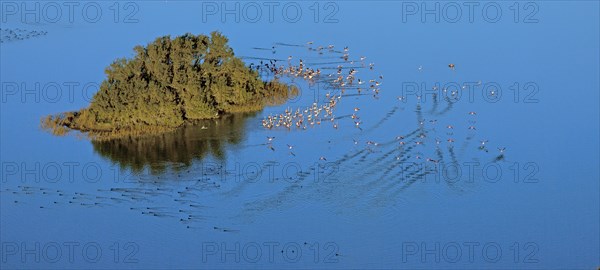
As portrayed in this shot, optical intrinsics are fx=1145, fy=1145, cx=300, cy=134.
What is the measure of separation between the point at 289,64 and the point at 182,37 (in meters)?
6.62

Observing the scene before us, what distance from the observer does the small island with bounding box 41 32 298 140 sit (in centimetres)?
4062

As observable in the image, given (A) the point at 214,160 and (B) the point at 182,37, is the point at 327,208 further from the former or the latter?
(B) the point at 182,37

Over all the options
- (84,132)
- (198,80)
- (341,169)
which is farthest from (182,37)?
(341,169)

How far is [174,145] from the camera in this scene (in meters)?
39.9

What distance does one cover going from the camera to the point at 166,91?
4131 centimetres

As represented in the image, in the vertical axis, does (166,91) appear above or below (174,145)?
above

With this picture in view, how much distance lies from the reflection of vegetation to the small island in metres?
0.49

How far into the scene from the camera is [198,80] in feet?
139

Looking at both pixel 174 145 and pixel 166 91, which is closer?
pixel 174 145

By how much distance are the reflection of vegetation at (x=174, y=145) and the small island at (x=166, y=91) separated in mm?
494

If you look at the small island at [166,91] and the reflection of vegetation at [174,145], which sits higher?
the small island at [166,91]

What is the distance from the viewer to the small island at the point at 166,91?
133 feet

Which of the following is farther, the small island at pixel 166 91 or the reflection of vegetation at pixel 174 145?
the small island at pixel 166 91

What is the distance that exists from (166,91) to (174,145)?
2.43 metres
